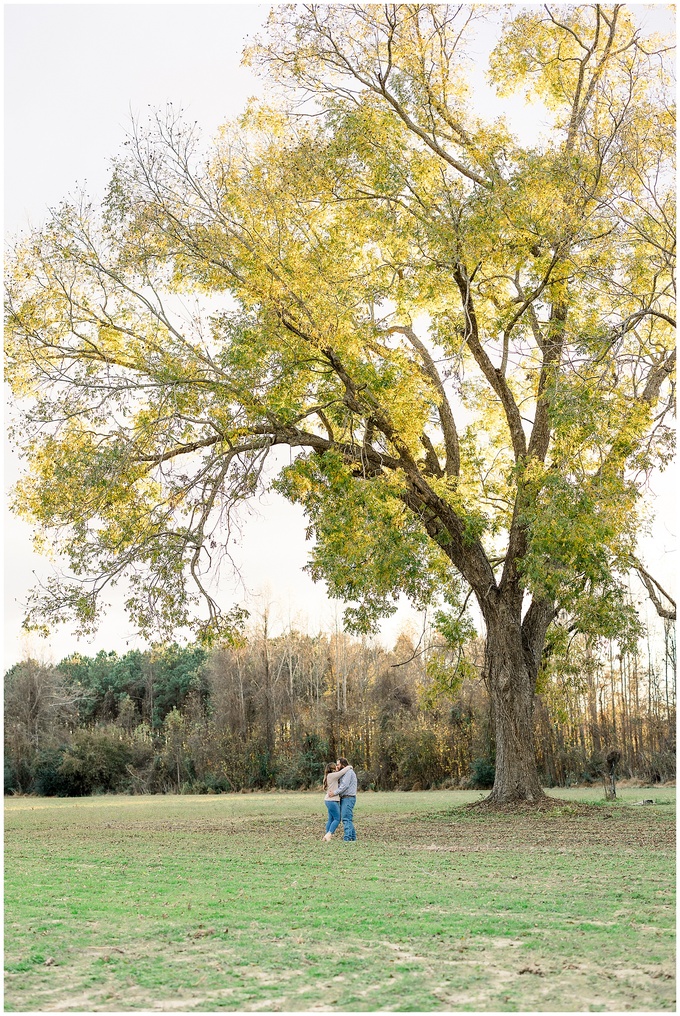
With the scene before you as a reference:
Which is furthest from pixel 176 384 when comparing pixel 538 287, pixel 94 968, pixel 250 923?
pixel 94 968

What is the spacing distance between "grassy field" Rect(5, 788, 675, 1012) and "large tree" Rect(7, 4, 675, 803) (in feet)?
14.2

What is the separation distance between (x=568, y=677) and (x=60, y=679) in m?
30.9

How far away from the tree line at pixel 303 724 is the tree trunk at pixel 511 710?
6.96 m

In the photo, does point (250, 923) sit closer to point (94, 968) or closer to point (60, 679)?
point (94, 968)

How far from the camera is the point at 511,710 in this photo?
1931 centimetres

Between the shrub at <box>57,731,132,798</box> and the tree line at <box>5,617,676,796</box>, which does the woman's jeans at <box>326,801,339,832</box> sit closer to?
the tree line at <box>5,617,676,796</box>

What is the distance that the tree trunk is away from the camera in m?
19.2

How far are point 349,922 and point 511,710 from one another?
11.8 meters

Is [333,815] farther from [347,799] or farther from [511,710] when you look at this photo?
[511,710]

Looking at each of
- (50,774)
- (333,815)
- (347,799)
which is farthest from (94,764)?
(347,799)

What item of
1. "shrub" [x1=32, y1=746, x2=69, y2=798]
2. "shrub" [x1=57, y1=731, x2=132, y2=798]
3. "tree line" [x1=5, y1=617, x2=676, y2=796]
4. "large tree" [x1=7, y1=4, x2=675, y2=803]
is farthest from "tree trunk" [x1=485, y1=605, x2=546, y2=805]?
"shrub" [x1=32, y1=746, x2=69, y2=798]

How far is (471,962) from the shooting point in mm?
6539

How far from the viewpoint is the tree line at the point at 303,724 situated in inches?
1179

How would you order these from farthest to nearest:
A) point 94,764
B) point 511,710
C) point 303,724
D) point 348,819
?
point 94,764 < point 303,724 < point 511,710 < point 348,819
